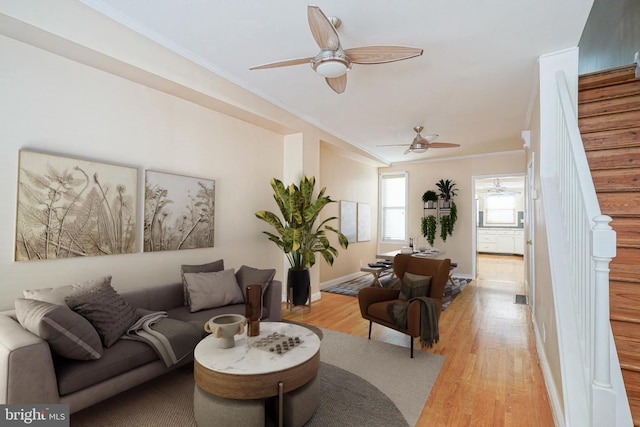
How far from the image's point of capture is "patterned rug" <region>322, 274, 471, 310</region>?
5.43m

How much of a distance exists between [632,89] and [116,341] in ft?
14.7

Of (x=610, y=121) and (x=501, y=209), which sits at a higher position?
(x=610, y=121)

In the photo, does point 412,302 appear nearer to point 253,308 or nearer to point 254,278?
point 253,308

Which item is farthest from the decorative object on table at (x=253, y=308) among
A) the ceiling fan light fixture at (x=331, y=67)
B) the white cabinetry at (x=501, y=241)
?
the white cabinetry at (x=501, y=241)

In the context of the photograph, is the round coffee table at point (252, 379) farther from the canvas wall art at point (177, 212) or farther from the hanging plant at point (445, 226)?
the hanging plant at point (445, 226)

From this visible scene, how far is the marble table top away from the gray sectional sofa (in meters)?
0.48

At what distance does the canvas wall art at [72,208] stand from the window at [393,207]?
6216 millimetres

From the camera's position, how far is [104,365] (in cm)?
197

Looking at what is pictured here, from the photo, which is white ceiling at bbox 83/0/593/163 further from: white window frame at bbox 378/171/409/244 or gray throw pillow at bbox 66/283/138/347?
white window frame at bbox 378/171/409/244

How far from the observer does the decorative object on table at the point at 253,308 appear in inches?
86.7

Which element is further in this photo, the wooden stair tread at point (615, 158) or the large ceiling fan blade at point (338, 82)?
the large ceiling fan blade at point (338, 82)

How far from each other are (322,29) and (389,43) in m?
1.00

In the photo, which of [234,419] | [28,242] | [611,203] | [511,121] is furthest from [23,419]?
[511,121]

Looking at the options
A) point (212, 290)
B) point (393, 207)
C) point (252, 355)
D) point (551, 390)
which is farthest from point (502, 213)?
point (252, 355)
